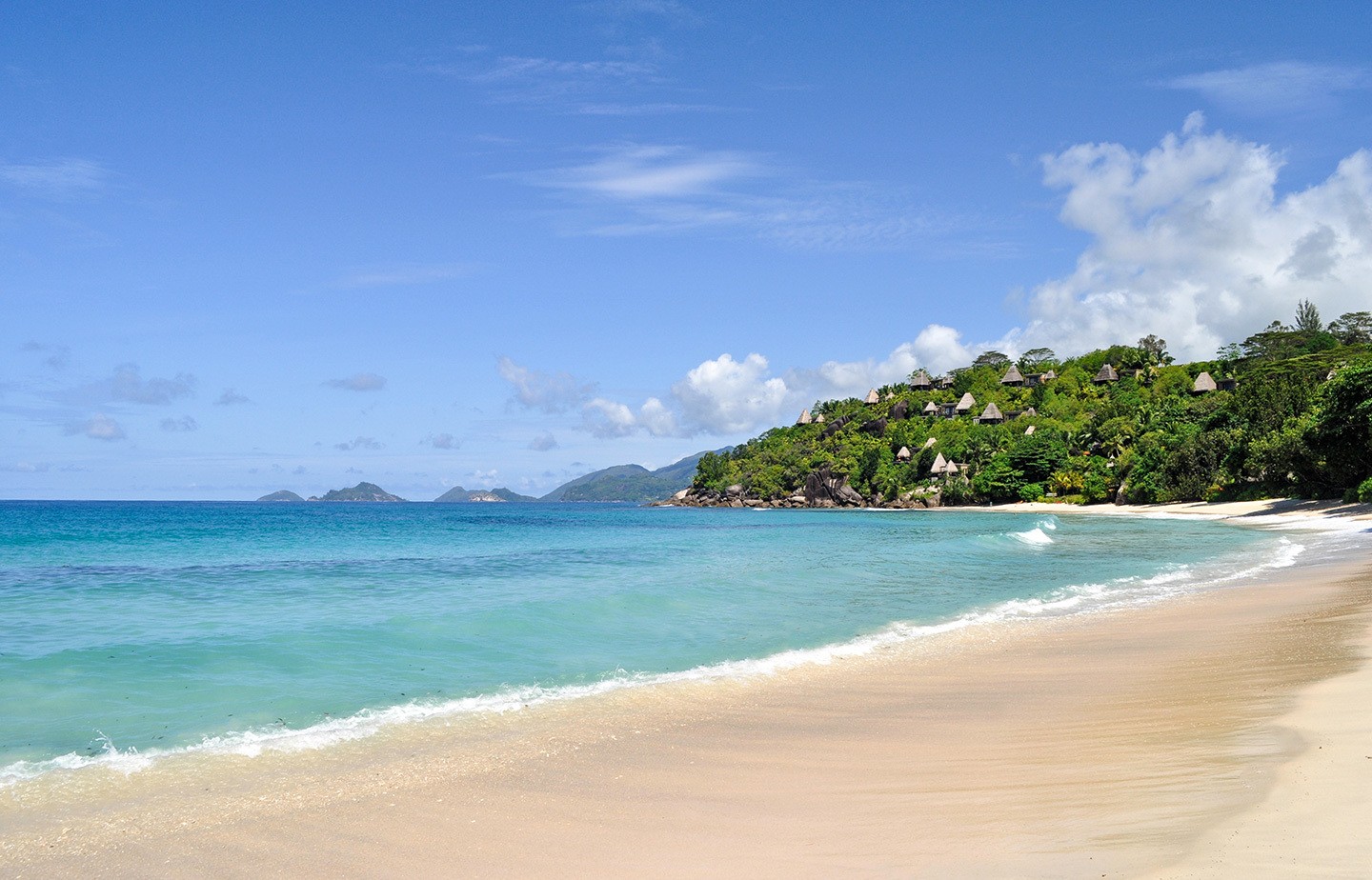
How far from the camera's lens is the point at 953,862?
173 inches

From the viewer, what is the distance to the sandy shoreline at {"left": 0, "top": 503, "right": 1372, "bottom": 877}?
14.9 ft

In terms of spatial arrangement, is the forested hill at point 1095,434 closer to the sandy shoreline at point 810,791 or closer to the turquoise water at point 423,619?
the turquoise water at point 423,619

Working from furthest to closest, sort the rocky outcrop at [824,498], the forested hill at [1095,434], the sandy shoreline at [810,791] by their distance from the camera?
the rocky outcrop at [824,498]
the forested hill at [1095,434]
the sandy shoreline at [810,791]

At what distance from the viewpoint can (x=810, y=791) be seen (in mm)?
5863

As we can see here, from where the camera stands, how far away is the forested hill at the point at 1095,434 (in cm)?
4581

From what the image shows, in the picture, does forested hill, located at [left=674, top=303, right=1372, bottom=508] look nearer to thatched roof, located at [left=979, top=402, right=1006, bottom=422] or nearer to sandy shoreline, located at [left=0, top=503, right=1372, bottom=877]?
thatched roof, located at [left=979, top=402, right=1006, bottom=422]

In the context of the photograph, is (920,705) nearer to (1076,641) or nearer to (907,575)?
(1076,641)

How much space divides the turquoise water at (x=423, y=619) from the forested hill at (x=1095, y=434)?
723 inches

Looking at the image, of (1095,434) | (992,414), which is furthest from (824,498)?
(1095,434)

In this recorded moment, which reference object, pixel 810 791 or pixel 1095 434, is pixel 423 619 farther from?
pixel 1095 434

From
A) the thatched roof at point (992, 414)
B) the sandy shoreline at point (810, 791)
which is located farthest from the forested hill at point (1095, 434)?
the sandy shoreline at point (810, 791)

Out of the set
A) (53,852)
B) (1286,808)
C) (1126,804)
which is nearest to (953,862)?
(1126,804)

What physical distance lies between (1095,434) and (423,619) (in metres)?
74.6

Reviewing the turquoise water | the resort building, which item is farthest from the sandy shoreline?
the resort building
